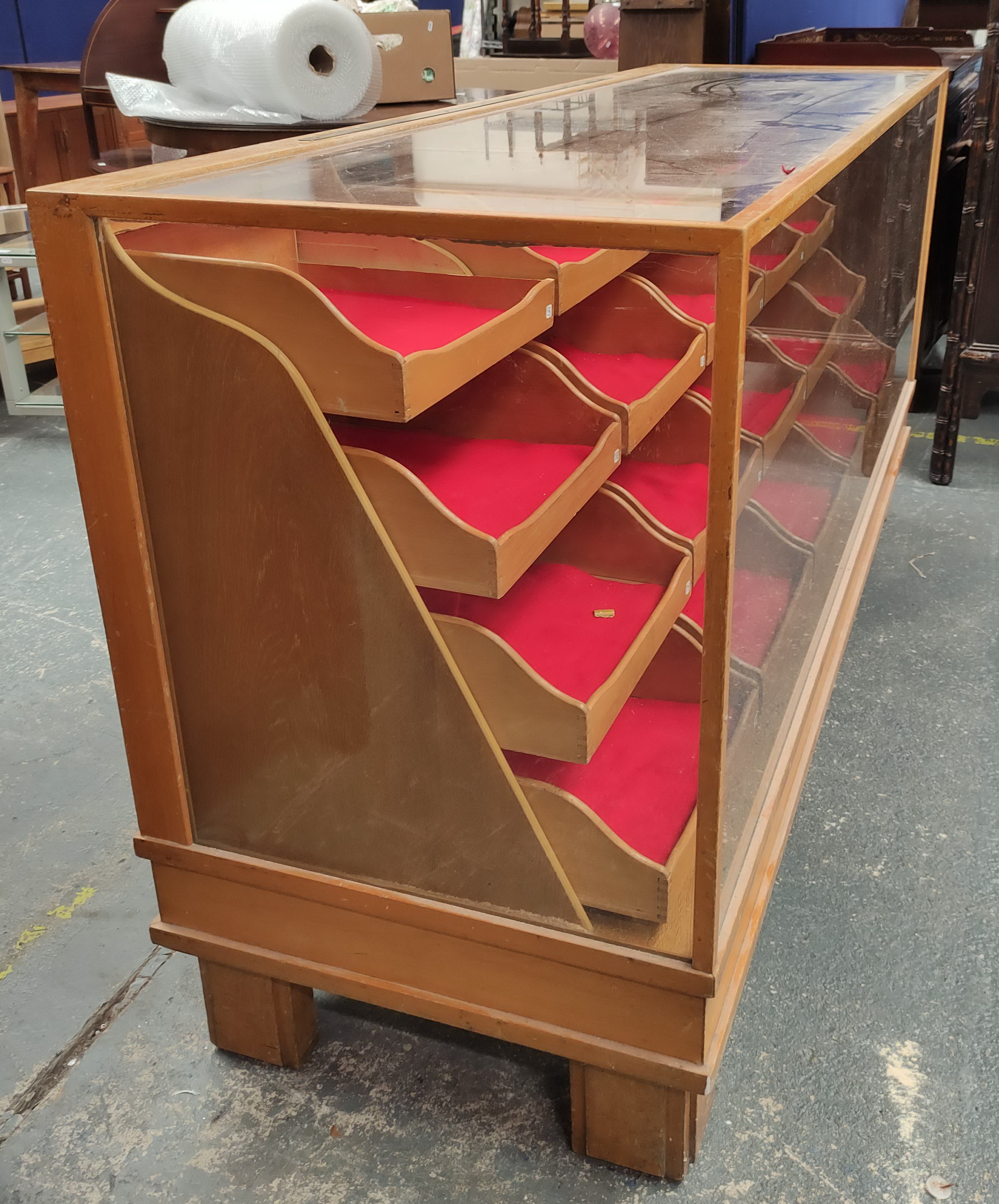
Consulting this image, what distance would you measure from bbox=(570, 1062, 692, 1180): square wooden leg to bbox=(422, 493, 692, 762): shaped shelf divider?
0.42 metres

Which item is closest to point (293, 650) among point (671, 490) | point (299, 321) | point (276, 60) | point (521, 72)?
point (299, 321)

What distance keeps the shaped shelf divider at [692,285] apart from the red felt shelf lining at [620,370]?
8cm

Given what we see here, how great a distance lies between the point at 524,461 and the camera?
128cm

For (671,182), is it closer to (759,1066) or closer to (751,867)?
(751,867)

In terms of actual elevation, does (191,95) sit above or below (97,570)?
above

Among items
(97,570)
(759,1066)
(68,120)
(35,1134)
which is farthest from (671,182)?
(68,120)

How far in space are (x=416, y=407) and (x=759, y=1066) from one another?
3.31ft

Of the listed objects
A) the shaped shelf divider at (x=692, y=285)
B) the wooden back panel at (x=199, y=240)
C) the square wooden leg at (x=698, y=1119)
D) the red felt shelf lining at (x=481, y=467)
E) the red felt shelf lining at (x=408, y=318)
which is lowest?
the square wooden leg at (x=698, y=1119)

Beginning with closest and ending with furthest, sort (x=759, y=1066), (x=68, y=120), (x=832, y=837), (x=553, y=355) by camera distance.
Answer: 1. (x=553, y=355)
2. (x=759, y=1066)
3. (x=832, y=837)
4. (x=68, y=120)

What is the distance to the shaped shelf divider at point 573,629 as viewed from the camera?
3.84 feet

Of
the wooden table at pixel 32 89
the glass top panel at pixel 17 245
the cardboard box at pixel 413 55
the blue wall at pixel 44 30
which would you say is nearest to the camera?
the cardboard box at pixel 413 55

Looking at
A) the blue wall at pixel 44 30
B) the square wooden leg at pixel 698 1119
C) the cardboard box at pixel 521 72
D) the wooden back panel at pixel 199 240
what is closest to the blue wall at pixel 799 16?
the cardboard box at pixel 521 72

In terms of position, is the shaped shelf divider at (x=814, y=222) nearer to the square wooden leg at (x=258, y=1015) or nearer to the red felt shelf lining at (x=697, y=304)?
the red felt shelf lining at (x=697, y=304)

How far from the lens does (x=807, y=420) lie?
1.70m
